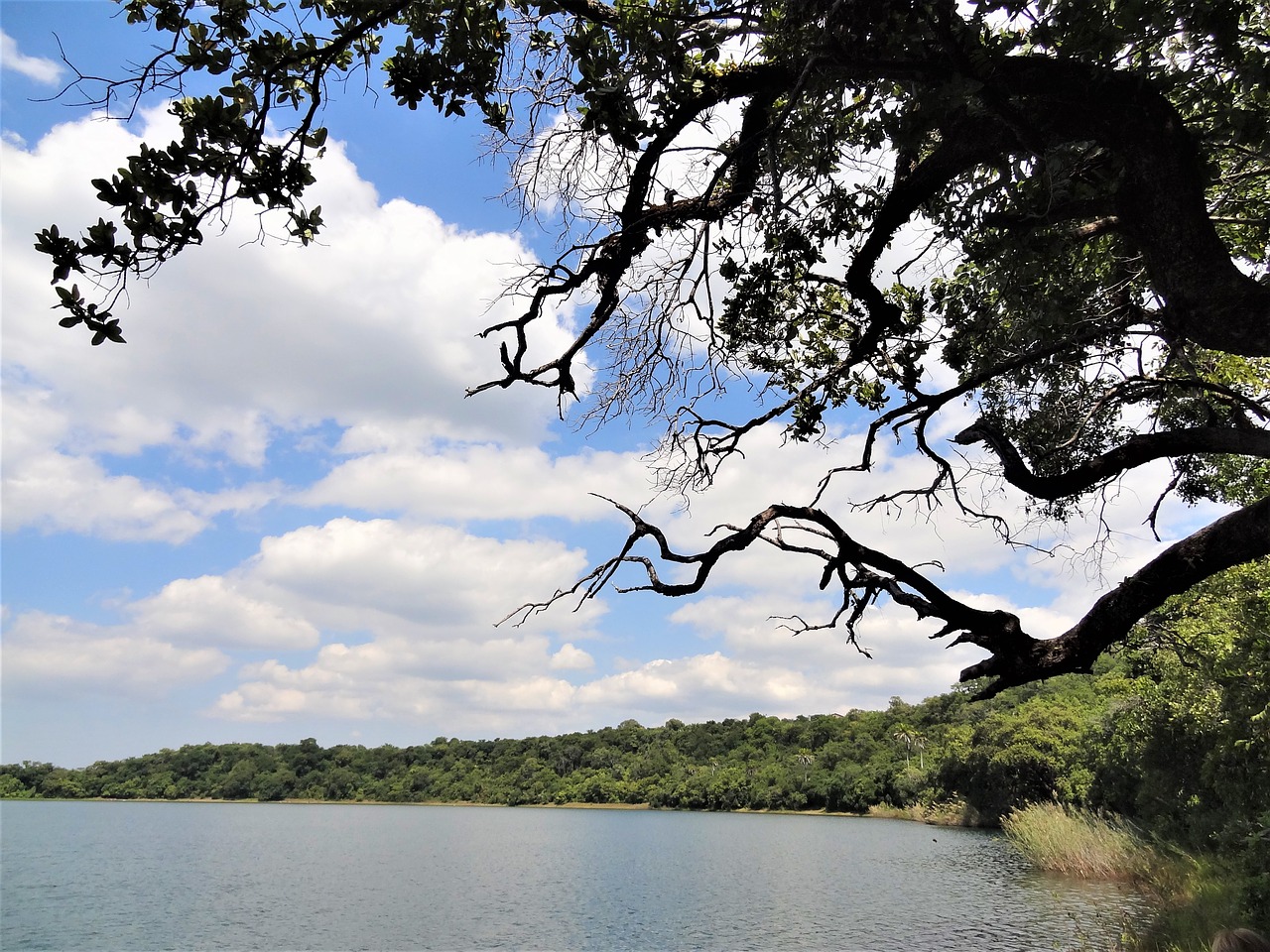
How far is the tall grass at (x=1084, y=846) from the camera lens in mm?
20844

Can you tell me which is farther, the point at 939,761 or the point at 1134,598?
the point at 939,761

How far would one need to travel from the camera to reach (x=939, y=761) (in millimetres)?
64375

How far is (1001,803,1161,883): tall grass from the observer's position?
2084 cm

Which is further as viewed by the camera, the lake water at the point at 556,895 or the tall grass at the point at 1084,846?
the tall grass at the point at 1084,846

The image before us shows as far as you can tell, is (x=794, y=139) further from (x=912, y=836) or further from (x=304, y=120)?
(x=912, y=836)

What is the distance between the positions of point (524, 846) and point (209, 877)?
1912 centimetres

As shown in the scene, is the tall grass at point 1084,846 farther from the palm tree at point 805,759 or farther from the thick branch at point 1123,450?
the palm tree at point 805,759

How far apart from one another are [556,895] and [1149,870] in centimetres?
1846

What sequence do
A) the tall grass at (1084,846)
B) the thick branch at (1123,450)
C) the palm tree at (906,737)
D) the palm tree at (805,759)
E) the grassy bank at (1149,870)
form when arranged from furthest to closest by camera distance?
the palm tree at (805,759) → the palm tree at (906,737) → the tall grass at (1084,846) → the grassy bank at (1149,870) → the thick branch at (1123,450)

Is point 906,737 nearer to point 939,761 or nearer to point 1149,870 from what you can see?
point 939,761

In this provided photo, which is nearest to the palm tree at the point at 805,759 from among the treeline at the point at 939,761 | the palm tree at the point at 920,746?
the treeline at the point at 939,761

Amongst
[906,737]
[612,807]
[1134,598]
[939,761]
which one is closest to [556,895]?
[1134,598]

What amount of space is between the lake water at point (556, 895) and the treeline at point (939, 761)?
422 cm

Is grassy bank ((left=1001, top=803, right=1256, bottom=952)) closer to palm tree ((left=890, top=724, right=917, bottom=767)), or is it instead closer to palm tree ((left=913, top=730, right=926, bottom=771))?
palm tree ((left=913, top=730, right=926, bottom=771))
